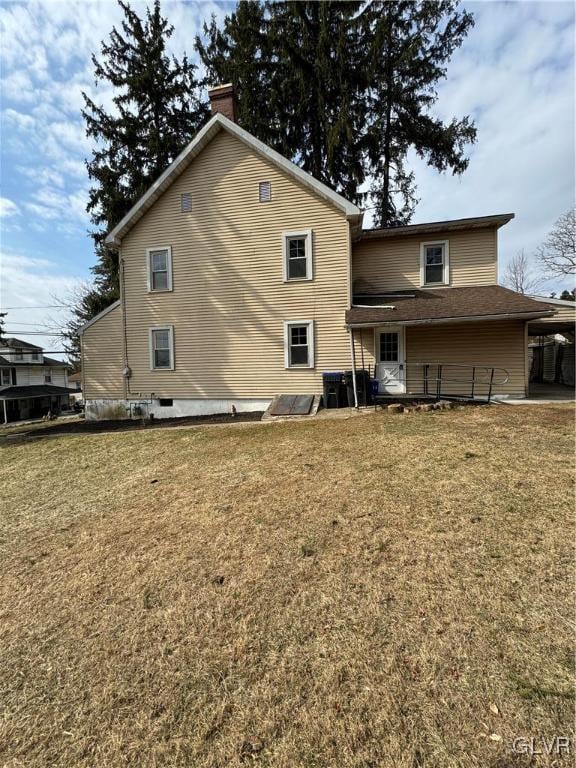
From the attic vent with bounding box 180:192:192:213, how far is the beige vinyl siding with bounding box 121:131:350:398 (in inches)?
6.1

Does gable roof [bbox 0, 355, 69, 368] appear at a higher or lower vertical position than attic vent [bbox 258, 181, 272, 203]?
lower

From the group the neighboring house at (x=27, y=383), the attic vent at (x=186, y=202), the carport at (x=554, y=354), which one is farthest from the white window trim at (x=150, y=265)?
the neighboring house at (x=27, y=383)

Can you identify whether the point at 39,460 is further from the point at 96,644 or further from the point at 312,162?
the point at 312,162

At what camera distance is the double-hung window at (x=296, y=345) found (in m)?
12.3

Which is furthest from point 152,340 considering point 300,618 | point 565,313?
point 565,313

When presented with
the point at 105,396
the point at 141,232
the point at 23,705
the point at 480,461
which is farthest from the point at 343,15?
the point at 23,705

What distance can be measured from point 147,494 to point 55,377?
142 feet

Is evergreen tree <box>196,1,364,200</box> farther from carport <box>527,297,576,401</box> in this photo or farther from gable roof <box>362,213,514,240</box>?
carport <box>527,297,576,401</box>

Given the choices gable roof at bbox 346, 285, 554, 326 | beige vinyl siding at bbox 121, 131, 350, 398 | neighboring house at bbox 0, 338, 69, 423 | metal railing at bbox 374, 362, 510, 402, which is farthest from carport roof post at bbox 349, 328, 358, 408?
neighboring house at bbox 0, 338, 69, 423

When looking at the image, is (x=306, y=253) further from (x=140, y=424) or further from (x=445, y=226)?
(x=140, y=424)

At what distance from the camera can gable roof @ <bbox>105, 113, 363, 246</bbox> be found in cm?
1168

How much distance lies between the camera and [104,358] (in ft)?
46.8

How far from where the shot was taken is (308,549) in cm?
351

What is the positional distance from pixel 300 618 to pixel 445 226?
12440 millimetres
